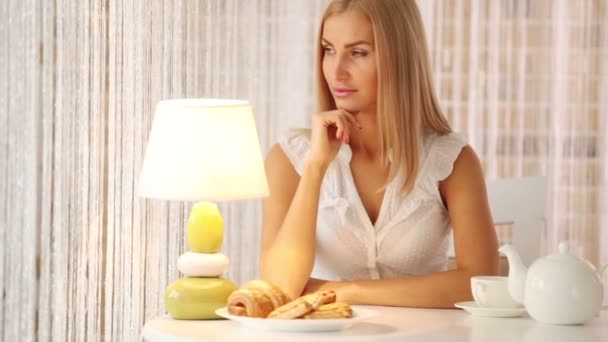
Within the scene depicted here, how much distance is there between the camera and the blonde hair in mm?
2619

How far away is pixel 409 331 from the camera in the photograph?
2043 mm

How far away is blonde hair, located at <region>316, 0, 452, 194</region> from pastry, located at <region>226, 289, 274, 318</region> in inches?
24.5

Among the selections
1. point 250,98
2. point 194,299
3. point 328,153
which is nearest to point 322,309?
point 194,299

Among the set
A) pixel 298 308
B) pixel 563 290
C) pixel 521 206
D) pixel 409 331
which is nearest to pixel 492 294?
pixel 563 290

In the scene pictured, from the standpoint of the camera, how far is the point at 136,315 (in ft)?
12.3

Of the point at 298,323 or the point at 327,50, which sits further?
the point at 327,50

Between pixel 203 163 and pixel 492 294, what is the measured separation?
2.01ft

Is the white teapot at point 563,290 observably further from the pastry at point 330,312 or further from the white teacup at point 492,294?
the pastry at point 330,312

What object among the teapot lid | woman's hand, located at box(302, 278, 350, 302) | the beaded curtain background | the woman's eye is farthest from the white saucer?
the beaded curtain background

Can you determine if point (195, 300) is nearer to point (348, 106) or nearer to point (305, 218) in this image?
point (305, 218)

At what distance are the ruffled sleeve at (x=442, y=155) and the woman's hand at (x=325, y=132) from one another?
0.76ft

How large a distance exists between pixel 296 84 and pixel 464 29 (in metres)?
0.70

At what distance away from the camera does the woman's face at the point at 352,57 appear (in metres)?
2.61

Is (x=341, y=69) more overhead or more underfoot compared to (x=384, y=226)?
more overhead
